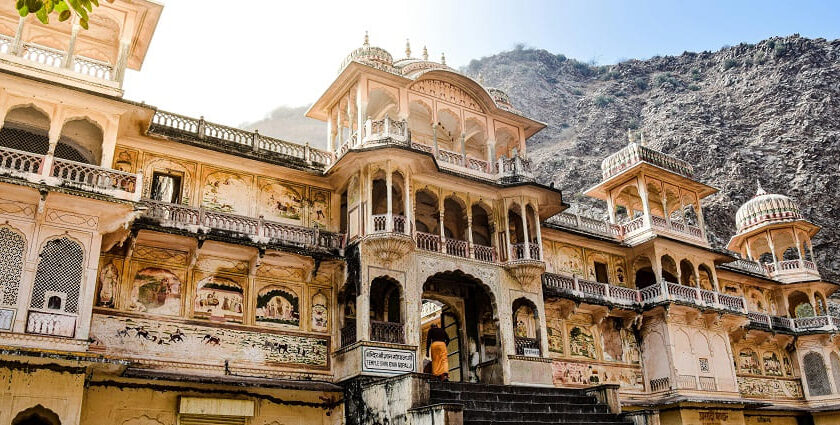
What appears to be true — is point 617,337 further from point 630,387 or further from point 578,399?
point 578,399

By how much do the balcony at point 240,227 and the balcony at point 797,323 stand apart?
56.4 ft

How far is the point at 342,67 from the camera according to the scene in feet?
63.0

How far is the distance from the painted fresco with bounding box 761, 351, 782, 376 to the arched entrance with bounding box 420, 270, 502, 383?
12854 millimetres

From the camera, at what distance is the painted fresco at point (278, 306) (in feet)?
52.3

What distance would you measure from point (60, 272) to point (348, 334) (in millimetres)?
6542

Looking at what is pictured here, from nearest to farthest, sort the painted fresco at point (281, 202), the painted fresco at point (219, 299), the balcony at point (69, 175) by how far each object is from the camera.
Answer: the balcony at point (69, 175)
the painted fresco at point (219, 299)
the painted fresco at point (281, 202)

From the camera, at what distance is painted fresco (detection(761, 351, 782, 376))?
25.4 meters

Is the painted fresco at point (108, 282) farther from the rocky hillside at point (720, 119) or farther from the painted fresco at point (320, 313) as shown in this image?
the rocky hillside at point (720, 119)

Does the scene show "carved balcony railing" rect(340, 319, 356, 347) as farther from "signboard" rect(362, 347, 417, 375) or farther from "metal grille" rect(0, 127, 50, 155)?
"metal grille" rect(0, 127, 50, 155)

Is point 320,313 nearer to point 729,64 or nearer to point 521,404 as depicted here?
point 521,404

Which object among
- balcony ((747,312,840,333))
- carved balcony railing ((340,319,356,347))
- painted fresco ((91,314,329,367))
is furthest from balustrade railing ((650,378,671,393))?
painted fresco ((91,314,329,367))

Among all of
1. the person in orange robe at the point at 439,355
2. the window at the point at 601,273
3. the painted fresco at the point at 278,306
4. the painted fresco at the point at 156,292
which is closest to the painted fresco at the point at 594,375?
the window at the point at 601,273

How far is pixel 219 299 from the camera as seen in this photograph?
1555 centimetres

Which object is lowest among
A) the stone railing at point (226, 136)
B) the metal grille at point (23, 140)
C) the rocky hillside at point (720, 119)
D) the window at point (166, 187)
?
the window at point (166, 187)
